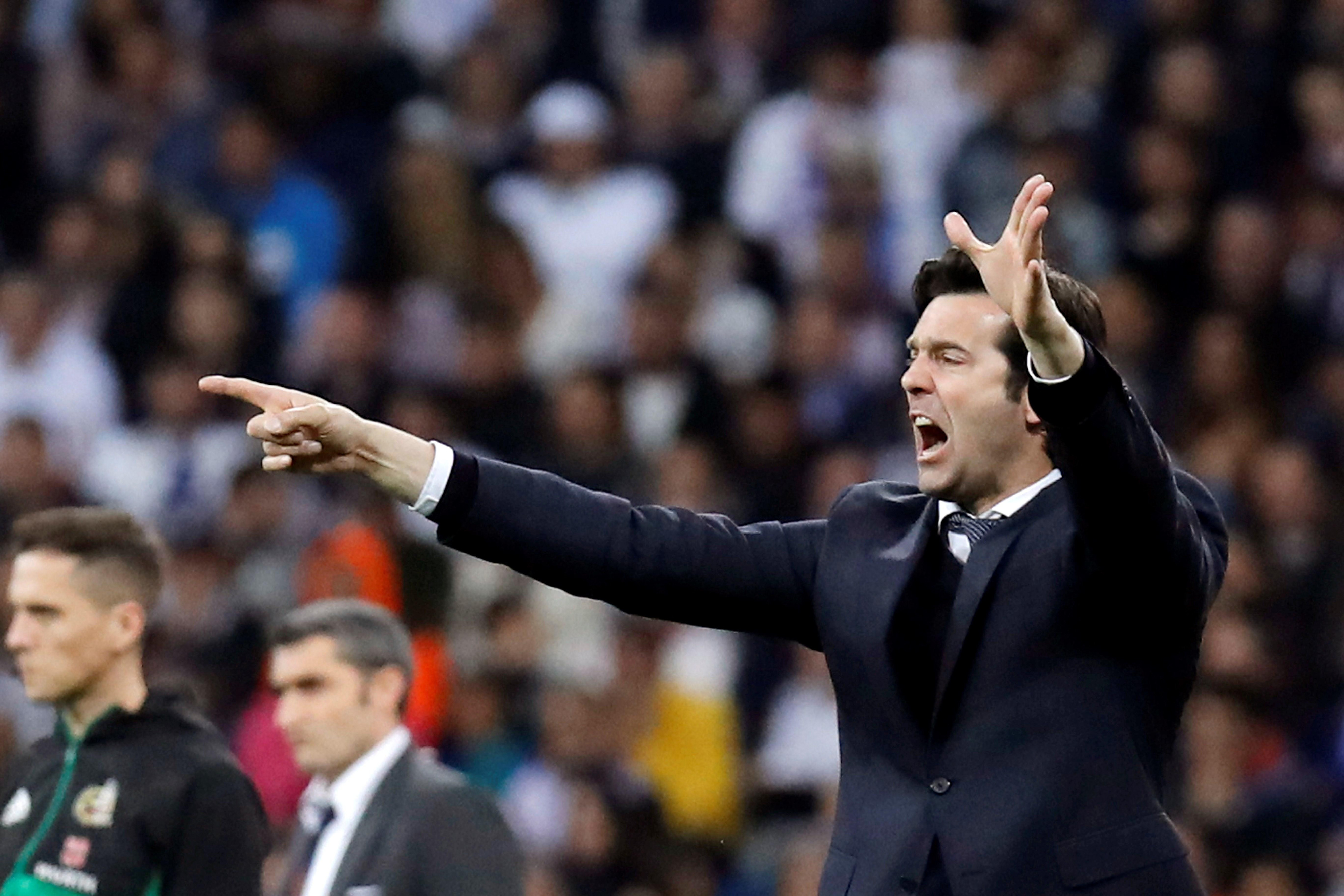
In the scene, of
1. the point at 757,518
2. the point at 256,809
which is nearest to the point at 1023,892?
the point at 256,809

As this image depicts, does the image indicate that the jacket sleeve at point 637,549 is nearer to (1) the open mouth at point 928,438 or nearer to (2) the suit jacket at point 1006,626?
(2) the suit jacket at point 1006,626

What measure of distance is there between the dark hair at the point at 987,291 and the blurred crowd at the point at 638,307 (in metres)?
3.84

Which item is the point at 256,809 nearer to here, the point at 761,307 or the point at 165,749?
the point at 165,749

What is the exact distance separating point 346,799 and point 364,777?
0.20 feet

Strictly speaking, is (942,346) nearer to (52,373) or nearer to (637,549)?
(637,549)

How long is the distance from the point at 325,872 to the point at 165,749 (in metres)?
0.76

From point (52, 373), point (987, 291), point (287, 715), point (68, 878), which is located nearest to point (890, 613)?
point (987, 291)

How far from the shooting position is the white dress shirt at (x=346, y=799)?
538 centimetres

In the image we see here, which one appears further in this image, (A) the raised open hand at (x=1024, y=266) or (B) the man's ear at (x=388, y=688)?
(B) the man's ear at (x=388, y=688)

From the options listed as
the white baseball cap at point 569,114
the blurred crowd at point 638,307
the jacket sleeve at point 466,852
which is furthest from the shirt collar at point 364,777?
the white baseball cap at point 569,114

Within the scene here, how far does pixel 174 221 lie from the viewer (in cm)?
1039

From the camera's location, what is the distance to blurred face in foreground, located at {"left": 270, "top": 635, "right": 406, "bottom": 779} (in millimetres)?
5637

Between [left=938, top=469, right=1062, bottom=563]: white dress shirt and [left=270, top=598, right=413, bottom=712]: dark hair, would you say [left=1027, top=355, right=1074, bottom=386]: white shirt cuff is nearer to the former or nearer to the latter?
[left=938, top=469, right=1062, bottom=563]: white dress shirt

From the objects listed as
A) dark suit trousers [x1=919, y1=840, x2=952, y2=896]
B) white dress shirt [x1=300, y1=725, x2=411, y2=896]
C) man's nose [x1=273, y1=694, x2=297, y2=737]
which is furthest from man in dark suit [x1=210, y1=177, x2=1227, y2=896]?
man's nose [x1=273, y1=694, x2=297, y2=737]
